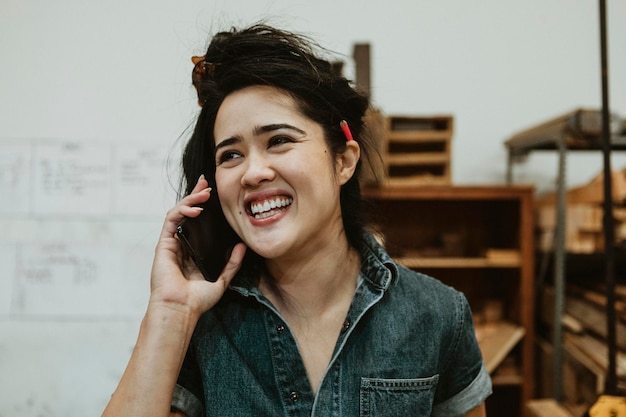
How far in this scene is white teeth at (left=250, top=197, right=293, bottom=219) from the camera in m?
1.03

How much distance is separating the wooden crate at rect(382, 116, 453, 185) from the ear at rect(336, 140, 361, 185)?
1.06 metres

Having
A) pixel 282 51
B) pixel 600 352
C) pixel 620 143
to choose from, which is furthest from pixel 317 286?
pixel 620 143

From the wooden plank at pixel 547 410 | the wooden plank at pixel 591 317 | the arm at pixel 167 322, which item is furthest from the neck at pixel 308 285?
the wooden plank at pixel 591 317

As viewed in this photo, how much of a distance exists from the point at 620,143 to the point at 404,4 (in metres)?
1.38

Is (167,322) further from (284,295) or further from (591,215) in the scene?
(591,215)

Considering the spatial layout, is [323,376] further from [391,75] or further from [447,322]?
[391,75]

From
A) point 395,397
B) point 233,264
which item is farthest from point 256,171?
point 395,397

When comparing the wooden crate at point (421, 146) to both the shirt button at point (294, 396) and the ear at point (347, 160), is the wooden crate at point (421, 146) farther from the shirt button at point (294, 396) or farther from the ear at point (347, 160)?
the shirt button at point (294, 396)

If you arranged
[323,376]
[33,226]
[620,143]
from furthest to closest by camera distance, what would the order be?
1. [33,226]
2. [620,143]
3. [323,376]

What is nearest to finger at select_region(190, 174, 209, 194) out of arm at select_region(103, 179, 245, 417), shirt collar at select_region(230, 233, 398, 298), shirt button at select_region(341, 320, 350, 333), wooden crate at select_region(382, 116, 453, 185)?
arm at select_region(103, 179, 245, 417)

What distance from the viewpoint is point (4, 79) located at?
8.36 ft

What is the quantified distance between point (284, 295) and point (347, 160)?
0.38 meters

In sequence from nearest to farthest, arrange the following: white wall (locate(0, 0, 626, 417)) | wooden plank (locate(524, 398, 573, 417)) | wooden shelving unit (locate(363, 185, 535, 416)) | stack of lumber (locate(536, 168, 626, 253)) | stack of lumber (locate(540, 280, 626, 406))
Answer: wooden plank (locate(524, 398, 573, 417))
stack of lumber (locate(540, 280, 626, 406))
stack of lumber (locate(536, 168, 626, 253))
wooden shelving unit (locate(363, 185, 535, 416))
white wall (locate(0, 0, 626, 417))

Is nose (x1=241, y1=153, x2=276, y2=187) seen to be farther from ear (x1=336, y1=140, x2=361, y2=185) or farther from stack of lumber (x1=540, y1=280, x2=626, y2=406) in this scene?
stack of lumber (x1=540, y1=280, x2=626, y2=406)
